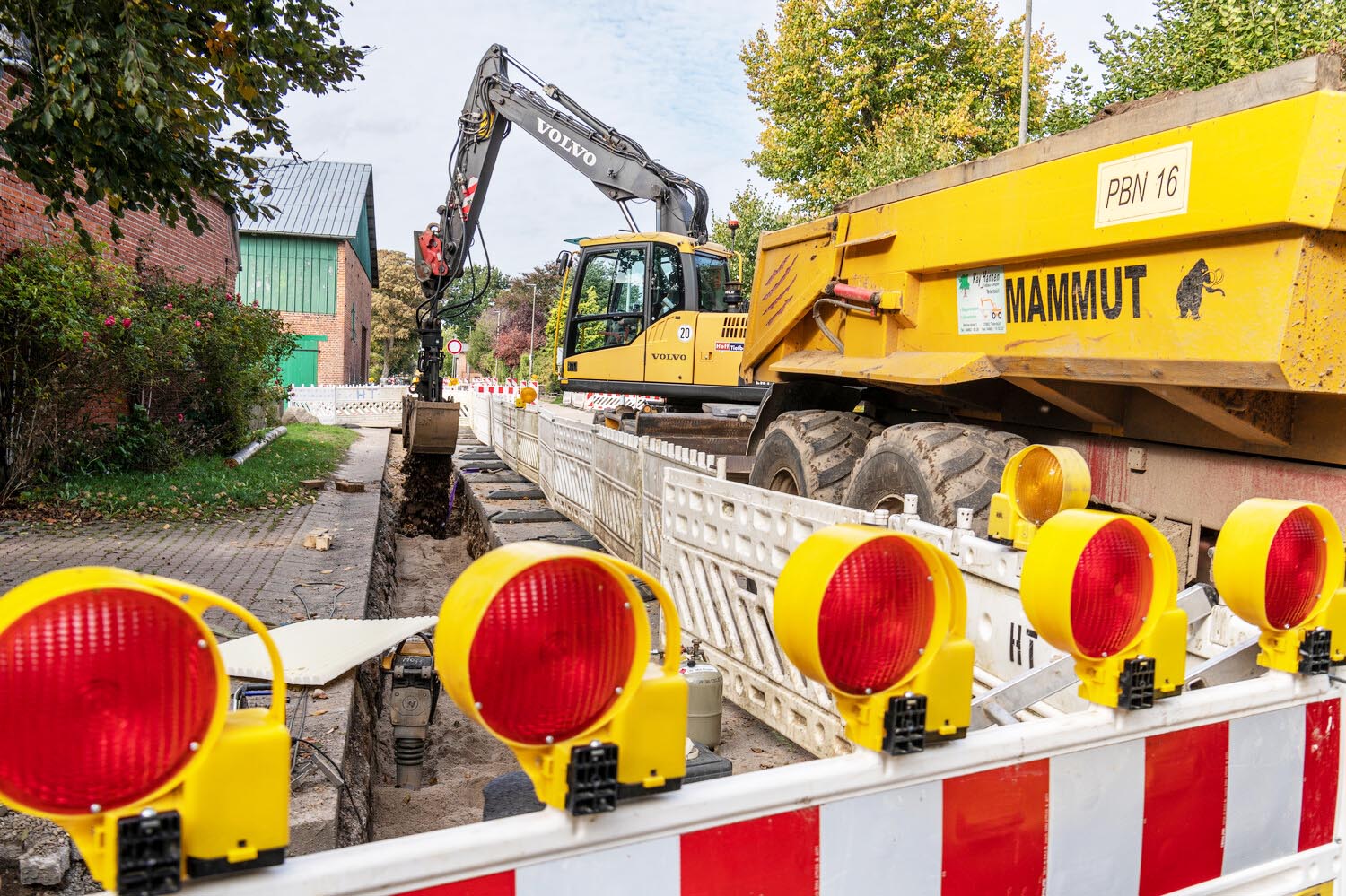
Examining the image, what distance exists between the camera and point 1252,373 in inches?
135

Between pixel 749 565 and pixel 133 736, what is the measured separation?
3891 mm

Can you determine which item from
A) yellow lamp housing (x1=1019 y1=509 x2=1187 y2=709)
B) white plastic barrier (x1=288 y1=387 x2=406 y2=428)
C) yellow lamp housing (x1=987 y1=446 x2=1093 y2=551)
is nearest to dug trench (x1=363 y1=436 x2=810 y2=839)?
yellow lamp housing (x1=987 y1=446 x2=1093 y2=551)

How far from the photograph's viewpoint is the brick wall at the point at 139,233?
10.2 m

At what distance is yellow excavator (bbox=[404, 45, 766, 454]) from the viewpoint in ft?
39.7

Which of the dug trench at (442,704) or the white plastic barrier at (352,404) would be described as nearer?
the dug trench at (442,704)

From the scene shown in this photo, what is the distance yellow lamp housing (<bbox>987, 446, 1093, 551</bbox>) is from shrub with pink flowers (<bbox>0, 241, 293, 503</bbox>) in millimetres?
9332

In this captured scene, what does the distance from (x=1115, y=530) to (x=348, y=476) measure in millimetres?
14521

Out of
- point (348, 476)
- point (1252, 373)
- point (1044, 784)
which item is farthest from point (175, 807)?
point (348, 476)

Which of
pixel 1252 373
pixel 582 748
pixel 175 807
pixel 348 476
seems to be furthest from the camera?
pixel 348 476

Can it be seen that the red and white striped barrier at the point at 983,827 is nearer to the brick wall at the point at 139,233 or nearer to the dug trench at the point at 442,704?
the dug trench at the point at 442,704

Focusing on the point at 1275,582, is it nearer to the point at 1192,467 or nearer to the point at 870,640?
the point at 870,640

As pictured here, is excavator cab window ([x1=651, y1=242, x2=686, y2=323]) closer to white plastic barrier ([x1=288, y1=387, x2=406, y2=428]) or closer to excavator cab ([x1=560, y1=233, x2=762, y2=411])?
excavator cab ([x1=560, y1=233, x2=762, y2=411])

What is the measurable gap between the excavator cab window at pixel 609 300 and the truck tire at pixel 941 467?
7.50m

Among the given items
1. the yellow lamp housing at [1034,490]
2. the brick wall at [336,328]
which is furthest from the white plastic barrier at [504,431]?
the brick wall at [336,328]
